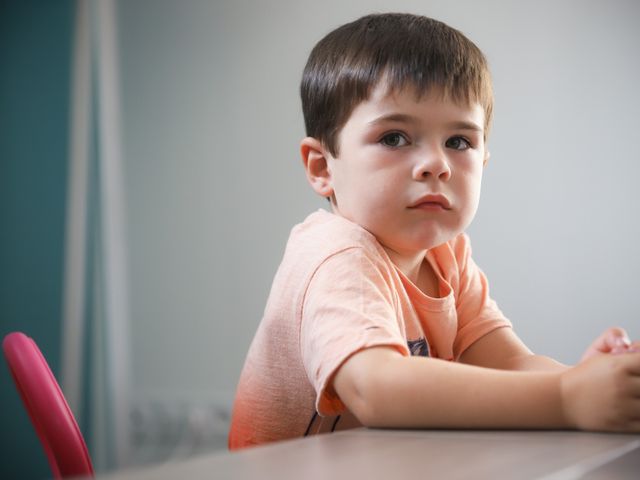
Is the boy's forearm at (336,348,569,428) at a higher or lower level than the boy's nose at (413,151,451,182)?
lower

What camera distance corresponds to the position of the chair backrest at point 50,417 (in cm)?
71

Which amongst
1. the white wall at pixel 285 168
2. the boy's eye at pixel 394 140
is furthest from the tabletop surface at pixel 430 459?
the white wall at pixel 285 168

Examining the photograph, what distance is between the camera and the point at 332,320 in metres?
0.72

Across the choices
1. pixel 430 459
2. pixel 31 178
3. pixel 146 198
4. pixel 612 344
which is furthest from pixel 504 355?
pixel 31 178

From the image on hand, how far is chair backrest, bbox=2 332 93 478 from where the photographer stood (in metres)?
0.71

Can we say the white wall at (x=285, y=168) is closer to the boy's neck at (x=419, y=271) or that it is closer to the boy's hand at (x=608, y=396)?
the boy's neck at (x=419, y=271)

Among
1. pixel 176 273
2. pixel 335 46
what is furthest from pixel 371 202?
pixel 176 273

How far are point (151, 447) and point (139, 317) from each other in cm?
→ 44

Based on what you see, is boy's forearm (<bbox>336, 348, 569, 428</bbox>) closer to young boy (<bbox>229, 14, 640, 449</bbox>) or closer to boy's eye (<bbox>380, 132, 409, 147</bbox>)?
young boy (<bbox>229, 14, 640, 449</bbox>)

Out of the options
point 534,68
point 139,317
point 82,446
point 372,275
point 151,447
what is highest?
point 534,68

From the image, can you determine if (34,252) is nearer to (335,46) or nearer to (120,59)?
(120,59)

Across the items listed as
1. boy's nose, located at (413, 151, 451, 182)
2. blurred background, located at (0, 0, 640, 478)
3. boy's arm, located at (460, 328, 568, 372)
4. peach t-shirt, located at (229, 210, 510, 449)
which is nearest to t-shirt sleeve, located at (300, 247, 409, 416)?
peach t-shirt, located at (229, 210, 510, 449)

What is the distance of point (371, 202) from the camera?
2.87 feet

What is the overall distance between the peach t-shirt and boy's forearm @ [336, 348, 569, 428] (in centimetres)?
5
